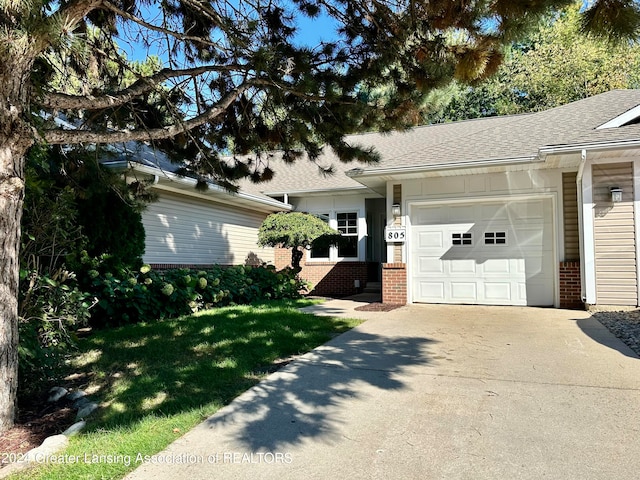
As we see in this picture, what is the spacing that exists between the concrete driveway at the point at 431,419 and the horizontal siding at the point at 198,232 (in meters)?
5.78

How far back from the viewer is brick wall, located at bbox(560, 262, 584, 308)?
340 inches

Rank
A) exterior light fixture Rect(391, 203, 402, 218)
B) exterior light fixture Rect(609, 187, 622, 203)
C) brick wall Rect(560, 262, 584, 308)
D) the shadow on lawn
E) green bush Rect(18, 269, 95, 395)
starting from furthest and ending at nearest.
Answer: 1. exterior light fixture Rect(391, 203, 402, 218)
2. brick wall Rect(560, 262, 584, 308)
3. exterior light fixture Rect(609, 187, 622, 203)
4. green bush Rect(18, 269, 95, 395)
5. the shadow on lawn

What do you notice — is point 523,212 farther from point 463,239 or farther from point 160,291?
point 160,291

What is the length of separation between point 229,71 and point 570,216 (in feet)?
22.8

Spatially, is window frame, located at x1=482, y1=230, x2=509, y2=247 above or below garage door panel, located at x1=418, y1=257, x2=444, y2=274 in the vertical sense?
above

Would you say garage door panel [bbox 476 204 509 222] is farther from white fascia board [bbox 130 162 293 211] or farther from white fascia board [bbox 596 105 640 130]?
white fascia board [bbox 130 162 293 211]

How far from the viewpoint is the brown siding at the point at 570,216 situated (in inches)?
346

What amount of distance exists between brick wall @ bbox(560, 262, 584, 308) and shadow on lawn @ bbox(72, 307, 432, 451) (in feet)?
14.2

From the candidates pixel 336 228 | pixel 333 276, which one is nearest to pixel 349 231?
pixel 336 228

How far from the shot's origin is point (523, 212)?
940cm

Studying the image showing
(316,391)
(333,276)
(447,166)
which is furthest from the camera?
(333,276)

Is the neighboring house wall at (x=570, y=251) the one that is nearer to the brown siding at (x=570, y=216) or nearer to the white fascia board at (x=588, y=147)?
the brown siding at (x=570, y=216)

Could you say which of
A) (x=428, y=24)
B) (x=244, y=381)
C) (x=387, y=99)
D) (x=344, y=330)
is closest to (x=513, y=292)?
(x=344, y=330)

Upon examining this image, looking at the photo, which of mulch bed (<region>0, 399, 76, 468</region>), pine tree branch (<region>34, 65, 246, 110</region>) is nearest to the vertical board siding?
pine tree branch (<region>34, 65, 246, 110</region>)
